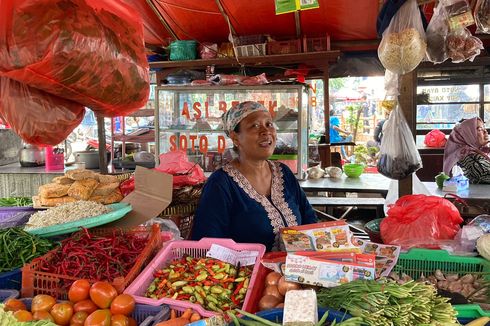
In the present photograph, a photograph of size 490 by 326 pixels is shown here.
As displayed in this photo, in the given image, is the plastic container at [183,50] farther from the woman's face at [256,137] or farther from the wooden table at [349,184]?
the woman's face at [256,137]

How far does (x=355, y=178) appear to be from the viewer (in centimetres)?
485

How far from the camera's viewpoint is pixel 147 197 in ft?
8.23

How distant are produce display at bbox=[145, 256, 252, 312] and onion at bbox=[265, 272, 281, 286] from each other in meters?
0.08

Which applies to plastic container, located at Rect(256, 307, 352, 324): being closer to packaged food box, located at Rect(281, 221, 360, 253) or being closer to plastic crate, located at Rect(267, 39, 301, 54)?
packaged food box, located at Rect(281, 221, 360, 253)

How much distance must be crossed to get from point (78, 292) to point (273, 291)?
0.73m

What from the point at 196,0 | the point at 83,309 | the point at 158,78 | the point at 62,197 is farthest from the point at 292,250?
the point at 158,78

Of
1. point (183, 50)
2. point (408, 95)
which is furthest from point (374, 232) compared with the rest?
point (183, 50)

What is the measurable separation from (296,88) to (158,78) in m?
2.47

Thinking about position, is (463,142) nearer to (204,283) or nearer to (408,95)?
(408,95)

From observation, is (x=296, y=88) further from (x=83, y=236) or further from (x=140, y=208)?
(x=83, y=236)

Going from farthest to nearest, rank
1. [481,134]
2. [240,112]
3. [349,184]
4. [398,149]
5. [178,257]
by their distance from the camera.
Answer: [481,134]
[349,184]
[398,149]
[240,112]
[178,257]

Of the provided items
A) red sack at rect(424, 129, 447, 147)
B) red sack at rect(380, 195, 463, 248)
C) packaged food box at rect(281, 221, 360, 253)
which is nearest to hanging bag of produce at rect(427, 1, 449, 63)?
red sack at rect(380, 195, 463, 248)

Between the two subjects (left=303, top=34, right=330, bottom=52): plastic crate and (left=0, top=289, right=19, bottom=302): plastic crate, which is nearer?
(left=0, top=289, right=19, bottom=302): plastic crate

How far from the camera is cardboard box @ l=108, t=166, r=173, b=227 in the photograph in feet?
7.94
